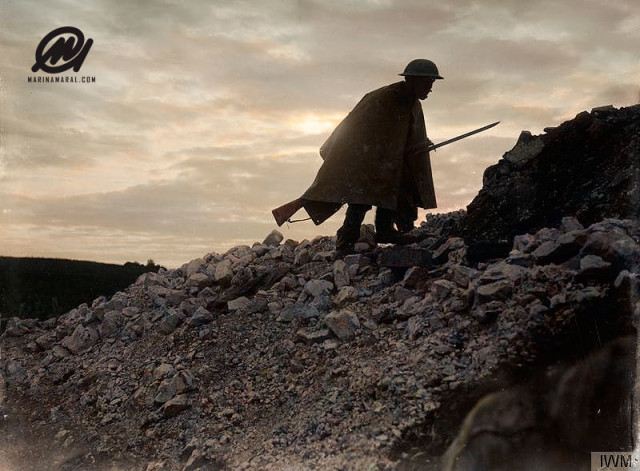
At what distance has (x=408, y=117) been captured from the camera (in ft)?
24.0

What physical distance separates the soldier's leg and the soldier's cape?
6.9 inches

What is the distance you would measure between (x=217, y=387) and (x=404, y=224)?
3255mm

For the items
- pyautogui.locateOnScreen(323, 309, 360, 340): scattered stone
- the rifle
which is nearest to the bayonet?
the rifle

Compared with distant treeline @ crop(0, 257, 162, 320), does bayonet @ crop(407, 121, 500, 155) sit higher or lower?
higher

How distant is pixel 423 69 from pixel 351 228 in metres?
2.06

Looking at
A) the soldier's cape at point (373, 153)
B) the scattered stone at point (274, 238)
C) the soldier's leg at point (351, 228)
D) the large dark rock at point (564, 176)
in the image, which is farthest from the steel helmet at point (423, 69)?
the scattered stone at point (274, 238)

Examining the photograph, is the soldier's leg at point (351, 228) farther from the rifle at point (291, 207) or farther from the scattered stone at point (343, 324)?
the scattered stone at point (343, 324)

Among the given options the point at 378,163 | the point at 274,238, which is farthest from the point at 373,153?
the point at 274,238

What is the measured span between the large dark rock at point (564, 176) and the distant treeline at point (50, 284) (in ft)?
22.0

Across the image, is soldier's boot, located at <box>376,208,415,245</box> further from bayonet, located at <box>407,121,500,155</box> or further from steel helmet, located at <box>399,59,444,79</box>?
steel helmet, located at <box>399,59,444,79</box>

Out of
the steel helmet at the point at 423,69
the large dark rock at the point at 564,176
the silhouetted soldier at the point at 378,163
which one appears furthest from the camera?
the silhouetted soldier at the point at 378,163

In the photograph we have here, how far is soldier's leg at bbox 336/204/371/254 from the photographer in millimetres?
7383

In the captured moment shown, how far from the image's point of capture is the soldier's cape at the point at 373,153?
721 centimetres

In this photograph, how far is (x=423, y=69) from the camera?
22.7ft
